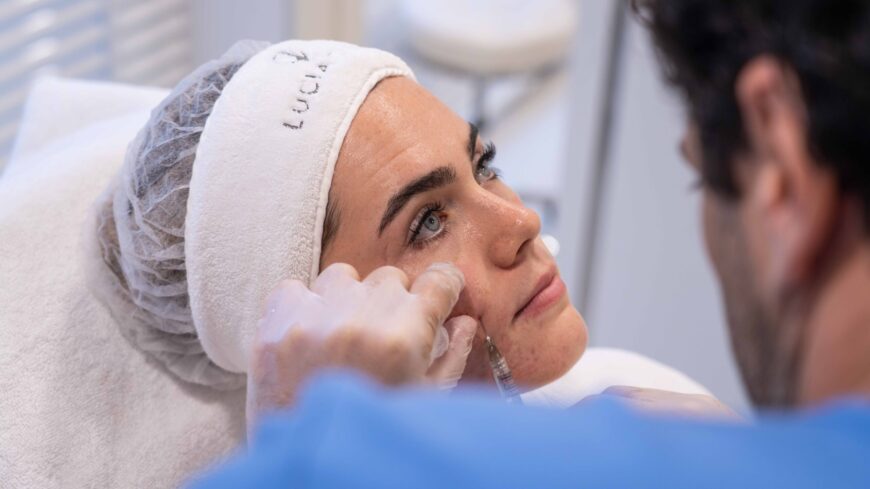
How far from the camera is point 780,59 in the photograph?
58 cm

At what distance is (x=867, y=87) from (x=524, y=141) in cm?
285

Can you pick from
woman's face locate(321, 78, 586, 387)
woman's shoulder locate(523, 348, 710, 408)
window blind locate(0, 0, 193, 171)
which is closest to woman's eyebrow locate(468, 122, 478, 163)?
woman's face locate(321, 78, 586, 387)

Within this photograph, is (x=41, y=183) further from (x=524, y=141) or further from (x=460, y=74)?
(x=524, y=141)

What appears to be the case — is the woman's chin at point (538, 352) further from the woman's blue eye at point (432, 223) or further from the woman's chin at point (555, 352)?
the woman's blue eye at point (432, 223)

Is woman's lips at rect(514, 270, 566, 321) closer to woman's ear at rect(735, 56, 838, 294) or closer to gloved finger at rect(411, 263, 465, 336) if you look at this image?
gloved finger at rect(411, 263, 465, 336)

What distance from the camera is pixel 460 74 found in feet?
9.75

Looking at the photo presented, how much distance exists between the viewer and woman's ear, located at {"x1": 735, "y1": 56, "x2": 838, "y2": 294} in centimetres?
58

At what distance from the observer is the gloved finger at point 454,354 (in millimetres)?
962

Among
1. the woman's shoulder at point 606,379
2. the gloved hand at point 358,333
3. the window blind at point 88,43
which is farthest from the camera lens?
the window blind at point 88,43

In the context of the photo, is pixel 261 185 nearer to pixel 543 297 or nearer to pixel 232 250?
pixel 232 250

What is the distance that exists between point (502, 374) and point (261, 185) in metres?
0.33

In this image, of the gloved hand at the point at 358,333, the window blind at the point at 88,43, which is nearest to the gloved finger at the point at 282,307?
the gloved hand at the point at 358,333

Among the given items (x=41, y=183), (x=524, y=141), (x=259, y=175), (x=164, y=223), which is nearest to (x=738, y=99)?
(x=259, y=175)

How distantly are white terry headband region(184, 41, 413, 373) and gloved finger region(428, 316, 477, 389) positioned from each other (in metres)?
0.17
